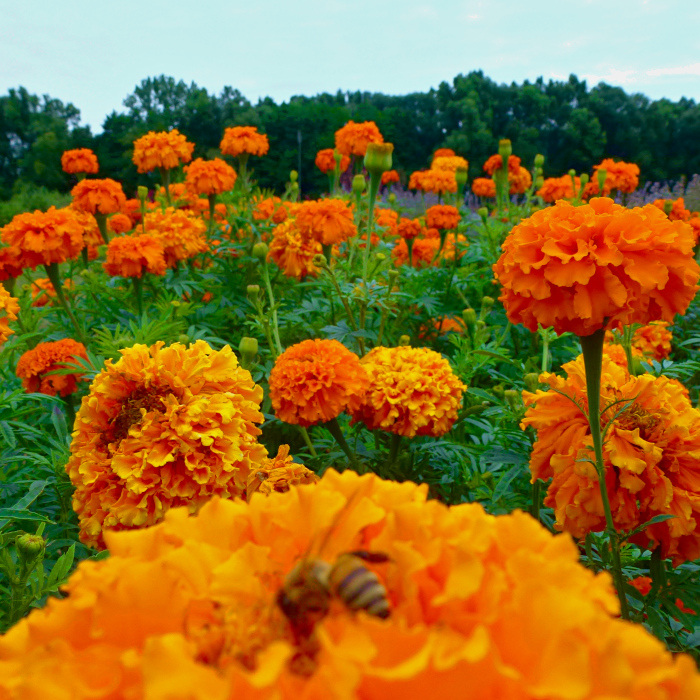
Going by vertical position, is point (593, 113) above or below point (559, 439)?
above

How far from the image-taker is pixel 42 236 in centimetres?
284

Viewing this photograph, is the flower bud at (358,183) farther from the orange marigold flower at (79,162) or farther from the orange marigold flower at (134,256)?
the orange marigold flower at (79,162)

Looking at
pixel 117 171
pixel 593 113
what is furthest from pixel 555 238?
pixel 593 113

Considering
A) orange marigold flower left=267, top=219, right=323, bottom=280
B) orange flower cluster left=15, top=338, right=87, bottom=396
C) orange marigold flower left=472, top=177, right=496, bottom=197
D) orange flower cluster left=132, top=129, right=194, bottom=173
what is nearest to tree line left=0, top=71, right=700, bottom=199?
orange marigold flower left=472, top=177, right=496, bottom=197

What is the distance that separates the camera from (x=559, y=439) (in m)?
1.41

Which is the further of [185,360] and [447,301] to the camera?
[447,301]

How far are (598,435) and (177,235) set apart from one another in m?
2.62

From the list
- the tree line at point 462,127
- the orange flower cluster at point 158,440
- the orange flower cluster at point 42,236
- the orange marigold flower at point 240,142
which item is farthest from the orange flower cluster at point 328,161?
the tree line at point 462,127

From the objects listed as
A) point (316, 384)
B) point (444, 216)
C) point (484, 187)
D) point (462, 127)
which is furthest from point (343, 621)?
point (462, 127)

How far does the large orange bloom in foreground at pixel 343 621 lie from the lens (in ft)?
1.55

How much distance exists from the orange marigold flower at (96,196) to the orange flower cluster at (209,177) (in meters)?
0.51

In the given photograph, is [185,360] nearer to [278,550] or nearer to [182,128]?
[278,550]

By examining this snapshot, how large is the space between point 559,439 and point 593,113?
65.7 ft

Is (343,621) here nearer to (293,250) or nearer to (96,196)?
(293,250)
